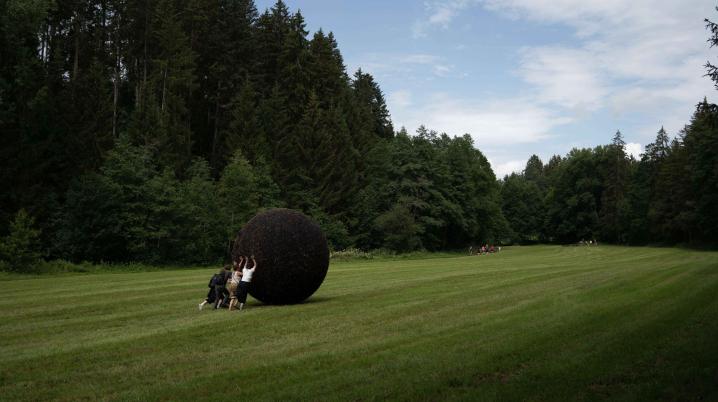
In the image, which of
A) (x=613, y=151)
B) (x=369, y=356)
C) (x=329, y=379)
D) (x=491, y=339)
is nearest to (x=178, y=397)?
(x=329, y=379)

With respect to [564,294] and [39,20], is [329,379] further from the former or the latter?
[39,20]

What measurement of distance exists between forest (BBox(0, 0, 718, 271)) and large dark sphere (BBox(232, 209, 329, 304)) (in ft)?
65.1

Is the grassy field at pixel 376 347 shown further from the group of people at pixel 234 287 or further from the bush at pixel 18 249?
the bush at pixel 18 249

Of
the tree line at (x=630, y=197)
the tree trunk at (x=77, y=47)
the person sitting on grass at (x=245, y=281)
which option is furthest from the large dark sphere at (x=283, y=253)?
the tree line at (x=630, y=197)

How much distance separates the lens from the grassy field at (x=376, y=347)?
8.38 meters

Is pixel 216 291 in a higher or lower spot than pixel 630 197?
lower

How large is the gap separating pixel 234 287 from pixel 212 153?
5021cm

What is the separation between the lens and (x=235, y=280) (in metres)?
18.0

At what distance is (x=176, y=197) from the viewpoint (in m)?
43.7

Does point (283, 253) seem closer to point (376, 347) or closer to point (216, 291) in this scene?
point (216, 291)

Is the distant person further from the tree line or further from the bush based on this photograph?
the tree line

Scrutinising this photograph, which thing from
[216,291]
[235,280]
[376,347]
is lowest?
[376,347]

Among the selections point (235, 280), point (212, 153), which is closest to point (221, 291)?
point (235, 280)

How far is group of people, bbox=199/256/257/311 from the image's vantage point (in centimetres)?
1758
